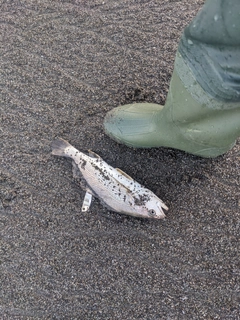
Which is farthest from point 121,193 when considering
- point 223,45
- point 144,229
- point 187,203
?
point 223,45

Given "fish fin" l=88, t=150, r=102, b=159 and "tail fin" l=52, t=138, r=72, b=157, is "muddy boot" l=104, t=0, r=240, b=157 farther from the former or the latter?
"tail fin" l=52, t=138, r=72, b=157

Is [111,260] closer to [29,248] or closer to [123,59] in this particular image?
[29,248]

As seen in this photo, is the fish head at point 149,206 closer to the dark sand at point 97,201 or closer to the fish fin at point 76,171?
the dark sand at point 97,201

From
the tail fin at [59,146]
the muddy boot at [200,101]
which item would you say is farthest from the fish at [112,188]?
the muddy boot at [200,101]

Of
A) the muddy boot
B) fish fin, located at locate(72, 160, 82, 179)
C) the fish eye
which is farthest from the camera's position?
fish fin, located at locate(72, 160, 82, 179)

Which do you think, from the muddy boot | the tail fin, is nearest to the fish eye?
the muddy boot

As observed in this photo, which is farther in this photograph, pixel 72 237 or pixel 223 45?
pixel 72 237

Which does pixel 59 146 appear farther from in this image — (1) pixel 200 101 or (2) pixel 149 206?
(1) pixel 200 101
